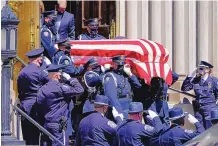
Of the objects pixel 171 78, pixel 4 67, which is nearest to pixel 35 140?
pixel 4 67

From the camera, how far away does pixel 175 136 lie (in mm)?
12398

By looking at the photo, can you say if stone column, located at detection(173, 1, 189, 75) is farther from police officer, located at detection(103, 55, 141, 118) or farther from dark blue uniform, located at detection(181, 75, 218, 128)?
police officer, located at detection(103, 55, 141, 118)

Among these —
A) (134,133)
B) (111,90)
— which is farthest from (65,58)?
(134,133)

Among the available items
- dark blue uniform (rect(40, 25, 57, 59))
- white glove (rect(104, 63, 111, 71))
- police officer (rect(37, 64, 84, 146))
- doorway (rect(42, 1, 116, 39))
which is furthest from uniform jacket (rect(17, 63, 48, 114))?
doorway (rect(42, 1, 116, 39))

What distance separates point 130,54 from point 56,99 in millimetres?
2062

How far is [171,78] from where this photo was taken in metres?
16.2

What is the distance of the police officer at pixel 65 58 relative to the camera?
1522cm

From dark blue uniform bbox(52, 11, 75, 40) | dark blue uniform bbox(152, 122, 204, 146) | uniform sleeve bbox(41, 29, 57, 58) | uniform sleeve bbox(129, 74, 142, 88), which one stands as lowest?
dark blue uniform bbox(152, 122, 204, 146)

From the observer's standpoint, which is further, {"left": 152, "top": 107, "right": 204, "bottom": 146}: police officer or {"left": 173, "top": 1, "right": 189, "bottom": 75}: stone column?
{"left": 173, "top": 1, "right": 189, "bottom": 75}: stone column

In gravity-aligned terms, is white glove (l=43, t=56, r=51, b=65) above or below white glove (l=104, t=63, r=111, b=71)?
above

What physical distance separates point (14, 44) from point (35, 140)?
57.9 inches

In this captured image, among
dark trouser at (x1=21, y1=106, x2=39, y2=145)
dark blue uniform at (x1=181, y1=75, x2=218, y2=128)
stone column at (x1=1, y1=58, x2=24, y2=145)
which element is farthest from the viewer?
dark blue uniform at (x1=181, y1=75, x2=218, y2=128)

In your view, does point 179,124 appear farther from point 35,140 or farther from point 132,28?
point 132,28

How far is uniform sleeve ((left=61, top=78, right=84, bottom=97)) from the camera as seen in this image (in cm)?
1419
